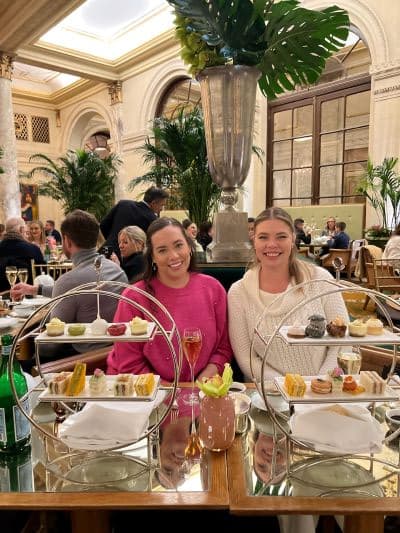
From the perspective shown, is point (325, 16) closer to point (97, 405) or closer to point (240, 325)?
point (240, 325)

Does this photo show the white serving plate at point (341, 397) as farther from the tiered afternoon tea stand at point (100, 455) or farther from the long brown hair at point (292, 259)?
the long brown hair at point (292, 259)

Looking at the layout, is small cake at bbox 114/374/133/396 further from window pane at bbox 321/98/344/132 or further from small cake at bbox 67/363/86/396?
window pane at bbox 321/98/344/132

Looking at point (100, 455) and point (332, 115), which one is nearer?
point (100, 455)

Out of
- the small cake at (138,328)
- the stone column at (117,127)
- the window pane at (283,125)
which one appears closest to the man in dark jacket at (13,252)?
the small cake at (138,328)

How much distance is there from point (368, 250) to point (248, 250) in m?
3.16

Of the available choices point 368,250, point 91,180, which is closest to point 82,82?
point 91,180

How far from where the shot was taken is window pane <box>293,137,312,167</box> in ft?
27.4

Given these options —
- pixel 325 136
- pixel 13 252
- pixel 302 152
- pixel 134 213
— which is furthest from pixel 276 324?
pixel 302 152

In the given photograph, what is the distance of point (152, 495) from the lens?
0.82 m

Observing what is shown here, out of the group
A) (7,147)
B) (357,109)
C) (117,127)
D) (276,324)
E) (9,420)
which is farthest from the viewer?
(117,127)

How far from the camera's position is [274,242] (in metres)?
1.60

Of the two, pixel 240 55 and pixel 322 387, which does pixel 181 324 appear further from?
pixel 240 55

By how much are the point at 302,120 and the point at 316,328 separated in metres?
8.39

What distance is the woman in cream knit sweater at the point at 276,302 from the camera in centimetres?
153
